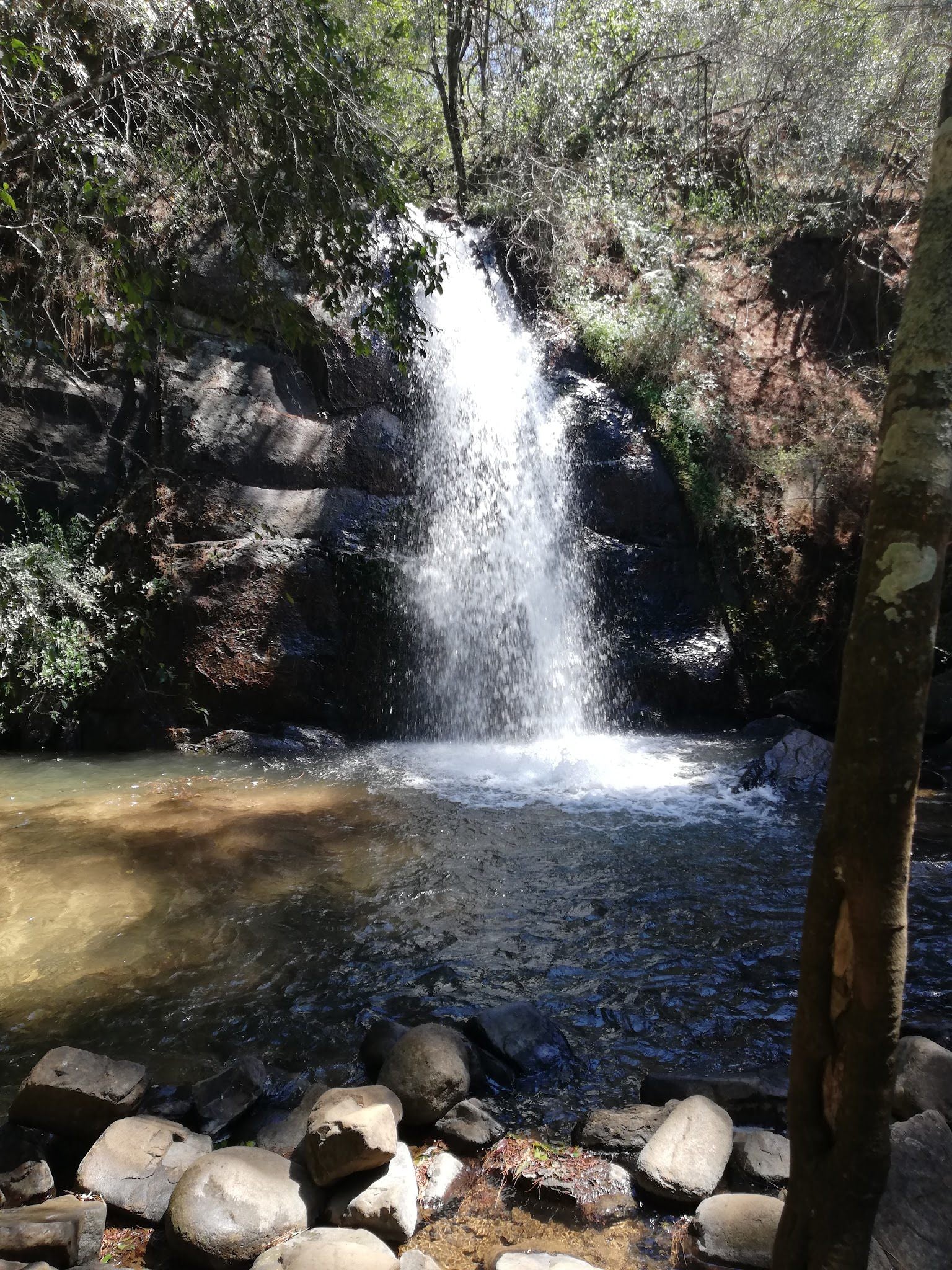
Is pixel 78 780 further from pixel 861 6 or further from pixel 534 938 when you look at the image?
pixel 861 6

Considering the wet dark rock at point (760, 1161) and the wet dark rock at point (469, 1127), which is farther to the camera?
the wet dark rock at point (469, 1127)

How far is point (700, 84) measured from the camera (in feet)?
52.5

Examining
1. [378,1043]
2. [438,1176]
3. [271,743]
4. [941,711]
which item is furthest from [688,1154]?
[941,711]

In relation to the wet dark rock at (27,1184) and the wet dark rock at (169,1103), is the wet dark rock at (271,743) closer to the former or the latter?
the wet dark rock at (169,1103)

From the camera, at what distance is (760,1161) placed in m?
2.79

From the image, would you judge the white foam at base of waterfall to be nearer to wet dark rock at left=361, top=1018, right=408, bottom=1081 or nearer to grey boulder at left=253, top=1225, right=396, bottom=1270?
wet dark rock at left=361, top=1018, right=408, bottom=1081

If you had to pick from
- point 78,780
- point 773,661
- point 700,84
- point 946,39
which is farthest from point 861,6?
point 78,780

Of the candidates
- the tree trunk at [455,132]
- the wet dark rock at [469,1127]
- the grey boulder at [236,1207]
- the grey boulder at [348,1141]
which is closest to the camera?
the grey boulder at [236,1207]

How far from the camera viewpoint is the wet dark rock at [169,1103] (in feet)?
10.2

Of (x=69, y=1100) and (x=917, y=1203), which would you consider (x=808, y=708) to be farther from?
(x=69, y=1100)

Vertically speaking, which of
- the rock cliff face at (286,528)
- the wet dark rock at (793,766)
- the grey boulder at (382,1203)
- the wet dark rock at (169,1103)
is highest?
the rock cliff face at (286,528)

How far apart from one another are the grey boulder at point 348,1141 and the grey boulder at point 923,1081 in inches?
68.1

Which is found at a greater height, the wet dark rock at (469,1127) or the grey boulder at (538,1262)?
the grey boulder at (538,1262)

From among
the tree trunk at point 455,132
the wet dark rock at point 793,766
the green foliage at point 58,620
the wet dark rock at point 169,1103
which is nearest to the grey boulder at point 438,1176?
the wet dark rock at point 169,1103
